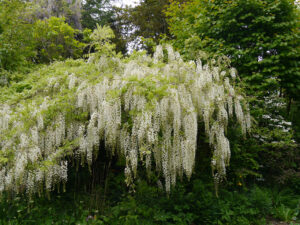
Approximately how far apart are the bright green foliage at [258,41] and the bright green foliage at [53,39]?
14.7ft

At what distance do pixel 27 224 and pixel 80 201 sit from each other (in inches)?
31.3

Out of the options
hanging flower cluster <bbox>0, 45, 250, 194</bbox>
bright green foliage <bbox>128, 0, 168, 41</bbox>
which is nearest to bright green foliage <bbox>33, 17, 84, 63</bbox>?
bright green foliage <bbox>128, 0, 168, 41</bbox>

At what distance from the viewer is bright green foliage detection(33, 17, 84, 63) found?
794 centimetres

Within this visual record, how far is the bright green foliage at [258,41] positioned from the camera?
5.11 metres

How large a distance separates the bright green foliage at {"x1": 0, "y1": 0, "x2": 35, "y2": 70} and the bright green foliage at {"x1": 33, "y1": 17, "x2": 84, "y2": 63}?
707mm

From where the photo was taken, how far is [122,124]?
344cm

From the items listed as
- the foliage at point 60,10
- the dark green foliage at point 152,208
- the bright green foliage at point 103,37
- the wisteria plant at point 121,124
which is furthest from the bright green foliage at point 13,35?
the dark green foliage at point 152,208

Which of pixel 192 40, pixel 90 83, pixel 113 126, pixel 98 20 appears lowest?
pixel 113 126

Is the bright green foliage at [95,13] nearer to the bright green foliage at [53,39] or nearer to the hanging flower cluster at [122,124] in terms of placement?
the bright green foliage at [53,39]

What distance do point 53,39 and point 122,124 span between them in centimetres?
644

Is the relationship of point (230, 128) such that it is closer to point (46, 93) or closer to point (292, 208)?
point (292, 208)

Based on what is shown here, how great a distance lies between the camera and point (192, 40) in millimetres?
4980

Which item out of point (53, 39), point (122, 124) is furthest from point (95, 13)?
point (122, 124)

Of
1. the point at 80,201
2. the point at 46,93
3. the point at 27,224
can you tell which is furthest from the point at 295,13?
the point at 27,224
